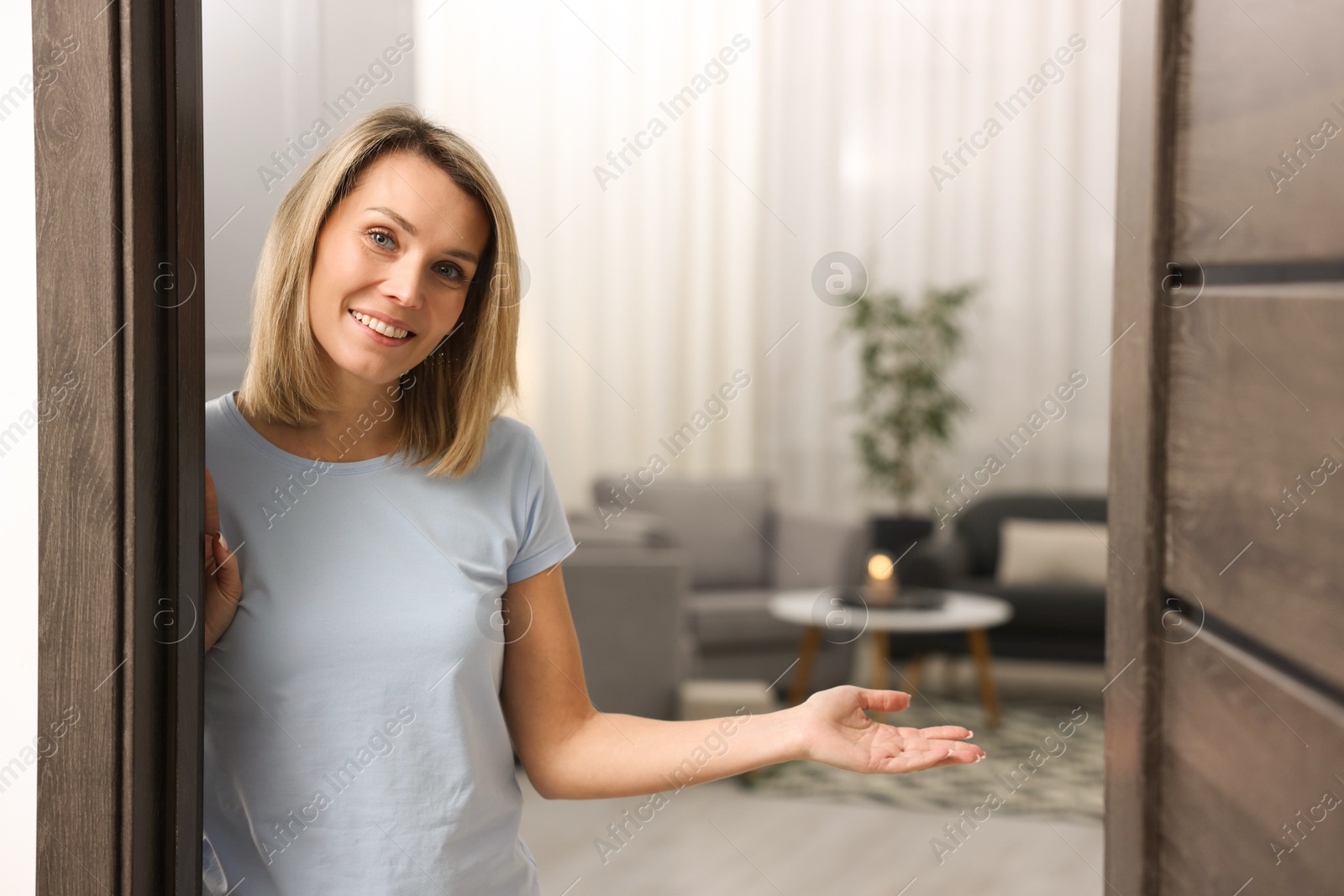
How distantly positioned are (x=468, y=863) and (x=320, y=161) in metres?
0.56

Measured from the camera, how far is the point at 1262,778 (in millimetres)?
551

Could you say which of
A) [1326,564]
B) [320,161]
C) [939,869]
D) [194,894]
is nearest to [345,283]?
[320,161]

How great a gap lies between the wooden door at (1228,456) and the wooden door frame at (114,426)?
634 mm

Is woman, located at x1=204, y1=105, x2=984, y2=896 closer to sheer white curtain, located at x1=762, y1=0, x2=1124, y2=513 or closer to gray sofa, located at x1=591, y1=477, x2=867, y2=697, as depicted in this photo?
gray sofa, located at x1=591, y1=477, x2=867, y2=697

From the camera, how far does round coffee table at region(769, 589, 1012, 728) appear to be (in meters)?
2.95

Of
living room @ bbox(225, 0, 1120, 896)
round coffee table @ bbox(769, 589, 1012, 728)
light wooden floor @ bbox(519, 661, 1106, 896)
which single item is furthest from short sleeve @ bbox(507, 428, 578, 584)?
round coffee table @ bbox(769, 589, 1012, 728)

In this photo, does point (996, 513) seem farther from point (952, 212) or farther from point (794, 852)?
point (794, 852)

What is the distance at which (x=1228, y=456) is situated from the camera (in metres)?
0.58

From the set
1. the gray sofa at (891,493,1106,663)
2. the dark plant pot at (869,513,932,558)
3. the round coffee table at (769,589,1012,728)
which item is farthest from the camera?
the dark plant pot at (869,513,932,558)

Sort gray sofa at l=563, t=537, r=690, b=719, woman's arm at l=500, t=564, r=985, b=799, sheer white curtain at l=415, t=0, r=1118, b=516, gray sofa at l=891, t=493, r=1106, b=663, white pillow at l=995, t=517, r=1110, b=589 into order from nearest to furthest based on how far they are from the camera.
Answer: woman's arm at l=500, t=564, r=985, b=799, gray sofa at l=563, t=537, r=690, b=719, gray sofa at l=891, t=493, r=1106, b=663, white pillow at l=995, t=517, r=1110, b=589, sheer white curtain at l=415, t=0, r=1118, b=516

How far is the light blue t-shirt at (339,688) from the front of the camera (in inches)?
30.3

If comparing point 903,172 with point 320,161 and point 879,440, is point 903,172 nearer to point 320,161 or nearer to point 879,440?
point 879,440

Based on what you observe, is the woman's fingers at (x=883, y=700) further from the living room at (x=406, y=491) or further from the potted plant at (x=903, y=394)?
the potted plant at (x=903, y=394)

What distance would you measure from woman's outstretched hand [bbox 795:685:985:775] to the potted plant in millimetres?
2965
